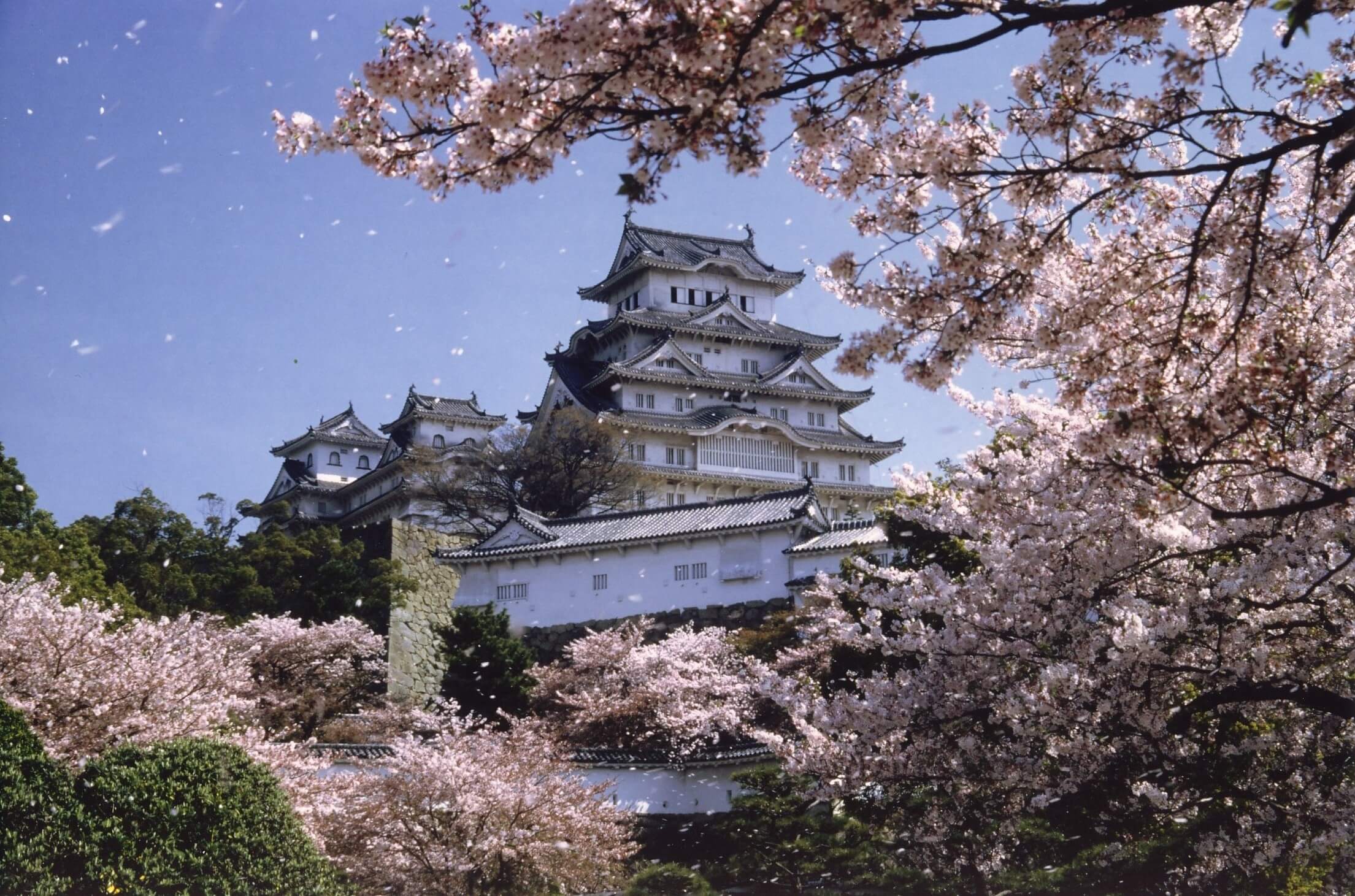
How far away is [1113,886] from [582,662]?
13.1m

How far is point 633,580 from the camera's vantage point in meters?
27.4

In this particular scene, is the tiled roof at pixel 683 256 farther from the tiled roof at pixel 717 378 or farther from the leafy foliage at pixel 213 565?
the leafy foliage at pixel 213 565

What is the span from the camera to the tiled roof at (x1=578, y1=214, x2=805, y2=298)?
42750 millimetres

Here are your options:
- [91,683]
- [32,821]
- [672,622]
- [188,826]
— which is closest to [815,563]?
[672,622]

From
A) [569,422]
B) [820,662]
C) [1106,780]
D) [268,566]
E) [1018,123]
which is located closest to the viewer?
[1018,123]

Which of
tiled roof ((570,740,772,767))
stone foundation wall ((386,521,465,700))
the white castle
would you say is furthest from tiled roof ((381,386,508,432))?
tiled roof ((570,740,772,767))

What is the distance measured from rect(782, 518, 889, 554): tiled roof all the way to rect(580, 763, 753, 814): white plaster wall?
8015 millimetres

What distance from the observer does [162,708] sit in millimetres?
12391

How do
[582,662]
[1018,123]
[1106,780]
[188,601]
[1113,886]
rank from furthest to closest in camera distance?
1. [188,601]
2. [582,662]
3. [1113,886]
4. [1106,780]
5. [1018,123]

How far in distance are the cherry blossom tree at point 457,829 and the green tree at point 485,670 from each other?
793 centimetres

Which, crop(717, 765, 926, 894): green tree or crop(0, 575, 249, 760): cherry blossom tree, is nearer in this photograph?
crop(0, 575, 249, 760): cherry blossom tree

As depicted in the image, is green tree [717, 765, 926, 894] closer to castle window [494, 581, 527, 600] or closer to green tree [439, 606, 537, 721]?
green tree [439, 606, 537, 721]

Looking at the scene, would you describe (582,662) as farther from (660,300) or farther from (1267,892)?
(660,300)

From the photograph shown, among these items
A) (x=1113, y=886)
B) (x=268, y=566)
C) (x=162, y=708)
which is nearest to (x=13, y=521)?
(x=268, y=566)
